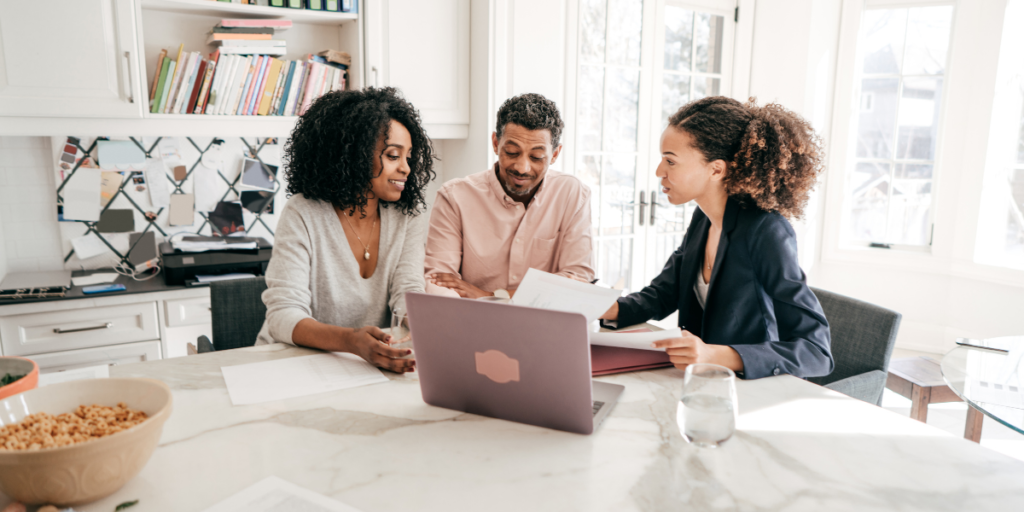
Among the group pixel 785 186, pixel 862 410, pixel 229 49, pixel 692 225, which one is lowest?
pixel 862 410

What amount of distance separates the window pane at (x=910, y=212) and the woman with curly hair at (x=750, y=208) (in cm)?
282

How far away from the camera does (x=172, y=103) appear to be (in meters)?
2.46

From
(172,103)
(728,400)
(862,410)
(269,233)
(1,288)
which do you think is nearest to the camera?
(728,400)

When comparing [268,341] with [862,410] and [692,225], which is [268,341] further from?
[862,410]

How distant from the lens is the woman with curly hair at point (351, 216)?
161 centimetres

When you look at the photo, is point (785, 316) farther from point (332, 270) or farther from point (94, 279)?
point (94, 279)

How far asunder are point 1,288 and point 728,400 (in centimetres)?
260

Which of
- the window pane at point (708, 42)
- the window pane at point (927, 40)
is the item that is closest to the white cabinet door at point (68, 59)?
the window pane at point (708, 42)

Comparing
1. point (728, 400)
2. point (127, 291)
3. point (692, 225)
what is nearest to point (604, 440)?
point (728, 400)

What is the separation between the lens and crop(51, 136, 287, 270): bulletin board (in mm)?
2621

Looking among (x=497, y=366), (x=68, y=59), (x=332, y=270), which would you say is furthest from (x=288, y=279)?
(x=68, y=59)

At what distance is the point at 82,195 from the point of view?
2629mm

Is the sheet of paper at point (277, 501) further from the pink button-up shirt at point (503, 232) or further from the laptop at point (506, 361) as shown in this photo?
the pink button-up shirt at point (503, 232)

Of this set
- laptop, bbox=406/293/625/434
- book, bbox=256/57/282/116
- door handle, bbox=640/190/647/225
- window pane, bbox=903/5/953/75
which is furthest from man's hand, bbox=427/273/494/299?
window pane, bbox=903/5/953/75
